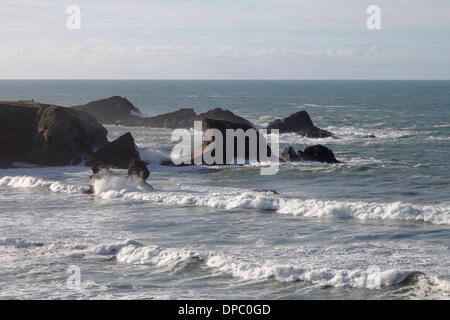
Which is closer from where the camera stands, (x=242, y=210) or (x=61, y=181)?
(x=242, y=210)

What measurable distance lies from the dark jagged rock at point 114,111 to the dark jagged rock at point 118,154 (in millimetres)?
Result: 44149

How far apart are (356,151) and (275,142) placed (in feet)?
36.7

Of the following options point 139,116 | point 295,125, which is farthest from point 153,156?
point 139,116

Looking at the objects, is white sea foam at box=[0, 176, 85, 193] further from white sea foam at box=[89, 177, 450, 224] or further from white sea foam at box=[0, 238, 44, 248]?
white sea foam at box=[0, 238, 44, 248]

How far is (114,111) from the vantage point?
301 feet

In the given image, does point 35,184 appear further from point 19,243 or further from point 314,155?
point 314,155

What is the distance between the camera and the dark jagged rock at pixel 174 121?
81.2 meters

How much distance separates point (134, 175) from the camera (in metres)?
34.9

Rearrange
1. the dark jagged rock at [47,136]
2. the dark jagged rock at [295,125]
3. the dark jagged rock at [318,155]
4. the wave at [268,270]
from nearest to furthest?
the wave at [268,270] → the dark jagged rock at [318,155] → the dark jagged rock at [47,136] → the dark jagged rock at [295,125]

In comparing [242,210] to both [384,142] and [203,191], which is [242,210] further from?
[384,142]

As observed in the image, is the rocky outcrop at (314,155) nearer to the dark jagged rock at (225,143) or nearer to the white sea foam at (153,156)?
the dark jagged rock at (225,143)

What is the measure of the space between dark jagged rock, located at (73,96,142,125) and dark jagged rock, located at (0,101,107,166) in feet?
128

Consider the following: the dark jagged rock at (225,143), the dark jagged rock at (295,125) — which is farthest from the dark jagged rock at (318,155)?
the dark jagged rock at (295,125)
